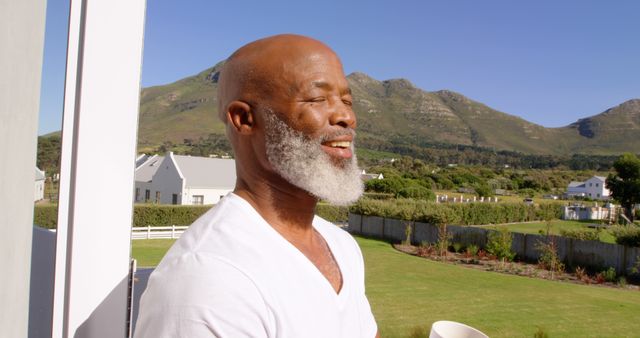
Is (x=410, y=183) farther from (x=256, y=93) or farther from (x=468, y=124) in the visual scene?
(x=468, y=124)

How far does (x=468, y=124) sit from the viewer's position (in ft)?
457

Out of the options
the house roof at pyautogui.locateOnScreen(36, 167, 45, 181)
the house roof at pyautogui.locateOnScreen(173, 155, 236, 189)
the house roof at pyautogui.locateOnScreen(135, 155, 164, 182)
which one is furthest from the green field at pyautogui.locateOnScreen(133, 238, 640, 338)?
the house roof at pyautogui.locateOnScreen(135, 155, 164, 182)

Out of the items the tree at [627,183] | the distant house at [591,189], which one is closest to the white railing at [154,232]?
the tree at [627,183]

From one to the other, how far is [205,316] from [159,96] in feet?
446

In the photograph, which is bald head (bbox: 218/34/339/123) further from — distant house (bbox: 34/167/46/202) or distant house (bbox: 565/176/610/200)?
distant house (bbox: 565/176/610/200)

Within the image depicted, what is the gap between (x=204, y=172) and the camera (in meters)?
25.8

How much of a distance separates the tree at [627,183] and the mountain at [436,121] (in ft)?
193

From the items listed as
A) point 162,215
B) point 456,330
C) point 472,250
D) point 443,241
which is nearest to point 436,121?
point 162,215

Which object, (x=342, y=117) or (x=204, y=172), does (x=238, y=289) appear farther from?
(x=204, y=172)

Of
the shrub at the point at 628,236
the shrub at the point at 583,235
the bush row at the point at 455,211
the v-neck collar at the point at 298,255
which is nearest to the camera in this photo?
the v-neck collar at the point at 298,255

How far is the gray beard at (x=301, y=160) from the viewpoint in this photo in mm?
1097

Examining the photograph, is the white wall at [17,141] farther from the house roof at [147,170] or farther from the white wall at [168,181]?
the house roof at [147,170]

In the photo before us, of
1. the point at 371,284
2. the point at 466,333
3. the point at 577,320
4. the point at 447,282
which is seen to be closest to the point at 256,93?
the point at 466,333

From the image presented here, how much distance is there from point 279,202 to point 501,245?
14.0 meters
